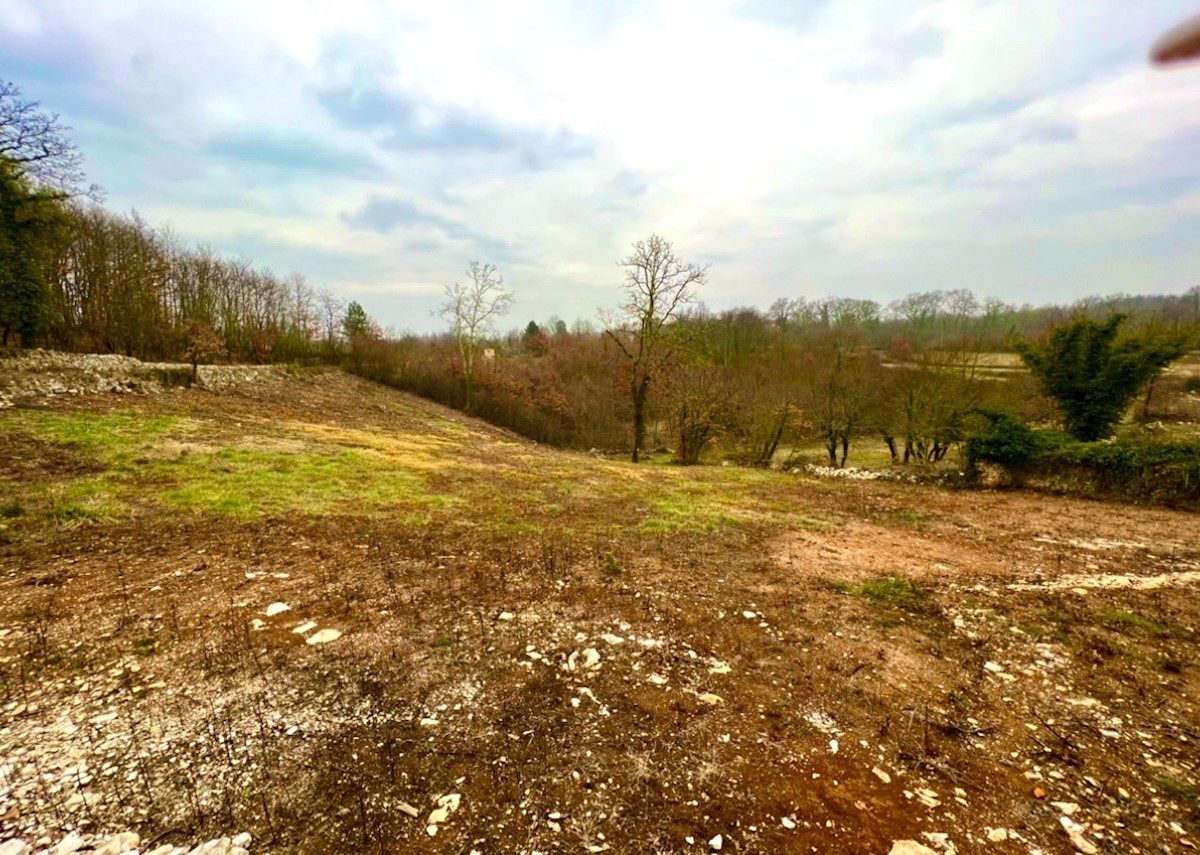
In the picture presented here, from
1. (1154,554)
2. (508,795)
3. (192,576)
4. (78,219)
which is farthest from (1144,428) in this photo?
(78,219)

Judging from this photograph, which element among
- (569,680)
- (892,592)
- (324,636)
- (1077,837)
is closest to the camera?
(1077,837)

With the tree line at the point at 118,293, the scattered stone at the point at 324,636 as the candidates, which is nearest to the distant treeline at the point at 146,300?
the tree line at the point at 118,293

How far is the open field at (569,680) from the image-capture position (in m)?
2.84

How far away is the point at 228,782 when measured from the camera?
9.79 feet

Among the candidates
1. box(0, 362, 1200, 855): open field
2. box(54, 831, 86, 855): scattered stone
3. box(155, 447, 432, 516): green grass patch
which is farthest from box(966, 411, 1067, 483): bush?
box(54, 831, 86, 855): scattered stone

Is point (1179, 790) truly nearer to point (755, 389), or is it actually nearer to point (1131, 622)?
point (1131, 622)

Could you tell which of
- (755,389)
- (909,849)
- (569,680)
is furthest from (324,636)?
(755,389)

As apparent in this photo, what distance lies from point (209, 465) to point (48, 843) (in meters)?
8.92

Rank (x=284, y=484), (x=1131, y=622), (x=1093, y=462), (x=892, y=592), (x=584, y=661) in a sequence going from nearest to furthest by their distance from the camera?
(x=584, y=661)
(x=1131, y=622)
(x=892, y=592)
(x=284, y=484)
(x=1093, y=462)

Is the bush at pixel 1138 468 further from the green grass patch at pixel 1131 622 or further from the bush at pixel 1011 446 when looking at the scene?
the green grass patch at pixel 1131 622

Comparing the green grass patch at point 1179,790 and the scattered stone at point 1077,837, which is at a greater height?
the green grass patch at point 1179,790

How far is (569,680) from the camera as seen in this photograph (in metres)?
4.09

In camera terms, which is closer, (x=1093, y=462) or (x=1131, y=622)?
(x=1131, y=622)

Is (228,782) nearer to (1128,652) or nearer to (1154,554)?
(1128,652)
